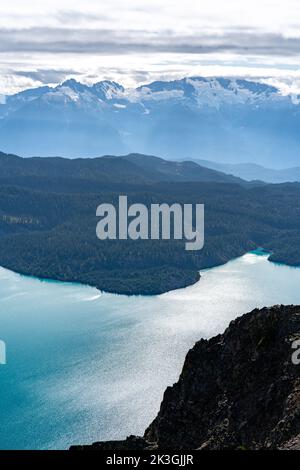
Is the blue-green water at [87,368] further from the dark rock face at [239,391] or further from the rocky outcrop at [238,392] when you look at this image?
the dark rock face at [239,391]

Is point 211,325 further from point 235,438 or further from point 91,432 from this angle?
point 235,438

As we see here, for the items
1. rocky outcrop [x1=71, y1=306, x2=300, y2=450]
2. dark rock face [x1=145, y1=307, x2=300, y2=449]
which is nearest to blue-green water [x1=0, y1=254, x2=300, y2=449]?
rocky outcrop [x1=71, y1=306, x2=300, y2=450]

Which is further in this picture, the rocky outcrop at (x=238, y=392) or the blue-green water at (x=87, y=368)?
the blue-green water at (x=87, y=368)

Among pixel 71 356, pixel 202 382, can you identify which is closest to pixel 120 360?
pixel 71 356

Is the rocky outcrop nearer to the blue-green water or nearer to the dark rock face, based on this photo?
the dark rock face

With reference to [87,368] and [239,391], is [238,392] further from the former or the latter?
[87,368]

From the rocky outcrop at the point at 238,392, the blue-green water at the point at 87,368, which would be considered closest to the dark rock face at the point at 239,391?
the rocky outcrop at the point at 238,392

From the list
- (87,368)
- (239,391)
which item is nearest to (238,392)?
(239,391)

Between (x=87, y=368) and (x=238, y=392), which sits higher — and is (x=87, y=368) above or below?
below

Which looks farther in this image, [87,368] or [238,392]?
[87,368]
